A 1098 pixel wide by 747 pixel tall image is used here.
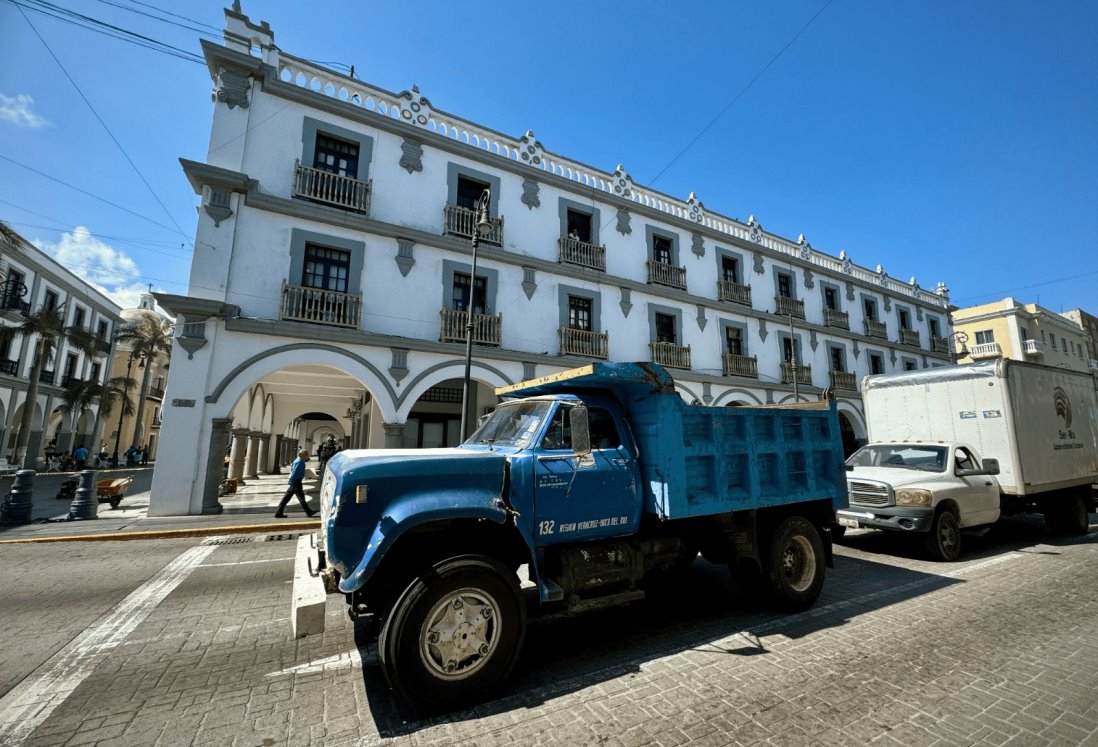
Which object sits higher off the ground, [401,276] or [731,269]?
[731,269]

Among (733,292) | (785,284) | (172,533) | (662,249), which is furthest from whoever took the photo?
(785,284)

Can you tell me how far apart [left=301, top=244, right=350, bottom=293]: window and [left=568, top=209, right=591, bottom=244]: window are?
7.98 m

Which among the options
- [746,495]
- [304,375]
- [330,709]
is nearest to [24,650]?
[330,709]

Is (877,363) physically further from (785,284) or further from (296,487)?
(296,487)

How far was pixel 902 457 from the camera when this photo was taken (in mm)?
8617

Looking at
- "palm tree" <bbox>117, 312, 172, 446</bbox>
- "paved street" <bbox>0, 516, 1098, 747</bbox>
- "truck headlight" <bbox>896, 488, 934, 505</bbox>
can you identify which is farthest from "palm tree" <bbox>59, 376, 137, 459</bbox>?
"truck headlight" <bbox>896, 488, 934, 505</bbox>

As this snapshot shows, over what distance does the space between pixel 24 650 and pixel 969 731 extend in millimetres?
7560

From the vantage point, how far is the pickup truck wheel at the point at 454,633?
3.07m

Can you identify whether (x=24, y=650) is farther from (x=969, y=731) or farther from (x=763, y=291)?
(x=763, y=291)

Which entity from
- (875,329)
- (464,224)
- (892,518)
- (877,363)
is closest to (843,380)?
(877,363)

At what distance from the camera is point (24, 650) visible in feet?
13.2

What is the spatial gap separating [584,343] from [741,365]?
8.01 metres

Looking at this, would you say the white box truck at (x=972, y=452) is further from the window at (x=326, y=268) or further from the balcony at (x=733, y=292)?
the window at (x=326, y=268)

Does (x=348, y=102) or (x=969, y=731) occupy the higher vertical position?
(x=348, y=102)
